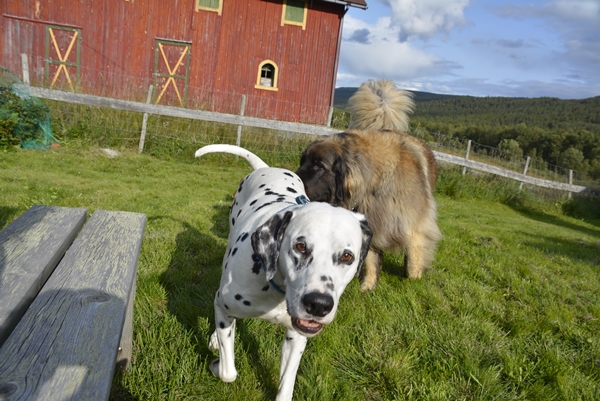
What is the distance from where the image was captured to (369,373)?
2.74m

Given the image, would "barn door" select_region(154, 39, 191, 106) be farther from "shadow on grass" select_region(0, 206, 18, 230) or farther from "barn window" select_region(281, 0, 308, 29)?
"shadow on grass" select_region(0, 206, 18, 230)

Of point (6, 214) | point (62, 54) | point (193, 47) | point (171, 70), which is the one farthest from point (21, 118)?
point (62, 54)

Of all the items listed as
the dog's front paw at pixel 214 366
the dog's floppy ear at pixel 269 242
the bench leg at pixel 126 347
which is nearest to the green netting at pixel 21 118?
the bench leg at pixel 126 347

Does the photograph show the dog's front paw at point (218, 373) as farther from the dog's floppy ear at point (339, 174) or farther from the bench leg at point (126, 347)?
the dog's floppy ear at point (339, 174)

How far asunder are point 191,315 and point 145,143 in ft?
28.8

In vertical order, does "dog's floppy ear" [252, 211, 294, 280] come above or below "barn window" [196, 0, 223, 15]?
below

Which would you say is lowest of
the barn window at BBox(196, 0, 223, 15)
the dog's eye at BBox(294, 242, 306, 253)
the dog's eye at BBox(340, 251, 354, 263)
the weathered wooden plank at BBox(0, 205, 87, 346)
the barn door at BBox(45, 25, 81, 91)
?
the weathered wooden plank at BBox(0, 205, 87, 346)

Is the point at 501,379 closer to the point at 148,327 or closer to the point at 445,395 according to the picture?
the point at 445,395

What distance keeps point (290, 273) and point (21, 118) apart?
9510 mm

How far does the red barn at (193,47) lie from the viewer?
17.3 meters

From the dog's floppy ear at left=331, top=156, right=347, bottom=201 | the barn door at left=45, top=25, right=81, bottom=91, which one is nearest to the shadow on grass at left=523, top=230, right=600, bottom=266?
the dog's floppy ear at left=331, top=156, right=347, bottom=201

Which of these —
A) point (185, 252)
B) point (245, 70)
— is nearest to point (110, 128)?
point (185, 252)

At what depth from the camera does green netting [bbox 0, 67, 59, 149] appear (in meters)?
8.98

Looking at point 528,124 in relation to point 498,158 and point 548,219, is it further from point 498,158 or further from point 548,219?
point 548,219
